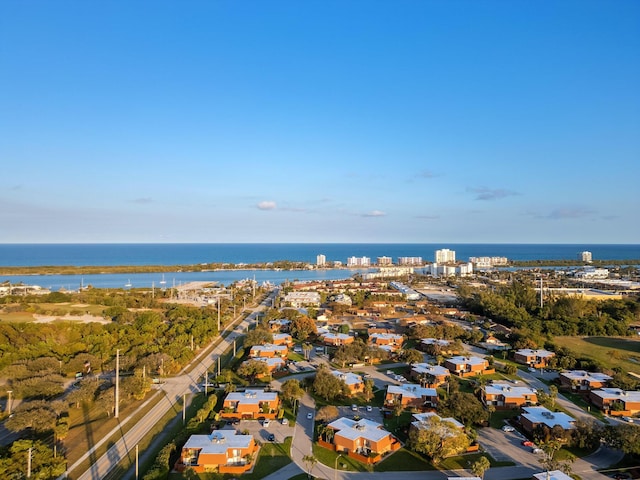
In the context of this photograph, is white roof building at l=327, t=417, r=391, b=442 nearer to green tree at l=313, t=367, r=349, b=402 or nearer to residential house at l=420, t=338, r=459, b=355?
green tree at l=313, t=367, r=349, b=402

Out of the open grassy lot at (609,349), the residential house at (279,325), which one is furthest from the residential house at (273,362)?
the open grassy lot at (609,349)

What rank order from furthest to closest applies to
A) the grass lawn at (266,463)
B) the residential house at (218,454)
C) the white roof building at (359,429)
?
the white roof building at (359,429), the residential house at (218,454), the grass lawn at (266,463)

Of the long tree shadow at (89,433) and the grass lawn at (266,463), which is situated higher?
the long tree shadow at (89,433)

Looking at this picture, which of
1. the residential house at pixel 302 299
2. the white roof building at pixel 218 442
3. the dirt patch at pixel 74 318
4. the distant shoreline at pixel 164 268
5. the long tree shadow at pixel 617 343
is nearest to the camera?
the white roof building at pixel 218 442

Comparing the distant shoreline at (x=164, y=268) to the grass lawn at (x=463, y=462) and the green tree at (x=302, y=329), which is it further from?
the grass lawn at (x=463, y=462)

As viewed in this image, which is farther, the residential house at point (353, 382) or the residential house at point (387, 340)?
the residential house at point (387, 340)

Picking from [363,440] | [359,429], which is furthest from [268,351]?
[363,440]

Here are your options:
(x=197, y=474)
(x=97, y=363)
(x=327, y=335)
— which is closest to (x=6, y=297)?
(x=97, y=363)
